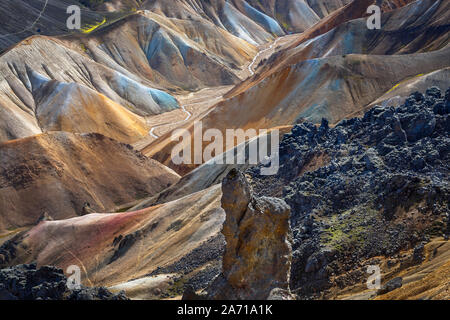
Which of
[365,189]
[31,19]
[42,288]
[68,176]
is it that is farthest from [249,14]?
[42,288]

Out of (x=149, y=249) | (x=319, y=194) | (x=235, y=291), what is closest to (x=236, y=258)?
(x=235, y=291)

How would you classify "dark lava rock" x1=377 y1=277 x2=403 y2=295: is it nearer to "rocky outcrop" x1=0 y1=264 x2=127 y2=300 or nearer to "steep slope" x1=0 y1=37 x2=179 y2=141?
"rocky outcrop" x1=0 y1=264 x2=127 y2=300

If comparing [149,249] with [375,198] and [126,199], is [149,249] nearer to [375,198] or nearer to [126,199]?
[375,198]

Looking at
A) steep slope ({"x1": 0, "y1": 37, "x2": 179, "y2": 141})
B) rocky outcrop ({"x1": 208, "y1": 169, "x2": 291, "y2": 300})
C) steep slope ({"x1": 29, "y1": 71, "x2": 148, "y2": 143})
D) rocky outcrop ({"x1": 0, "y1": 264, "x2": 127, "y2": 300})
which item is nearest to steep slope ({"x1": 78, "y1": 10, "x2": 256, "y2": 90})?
steep slope ({"x1": 0, "y1": 37, "x2": 179, "y2": 141})

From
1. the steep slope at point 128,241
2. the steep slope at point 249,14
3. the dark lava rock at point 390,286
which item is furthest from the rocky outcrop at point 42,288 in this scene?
the steep slope at point 249,14

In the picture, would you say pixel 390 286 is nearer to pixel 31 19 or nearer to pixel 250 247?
pixel 250 247

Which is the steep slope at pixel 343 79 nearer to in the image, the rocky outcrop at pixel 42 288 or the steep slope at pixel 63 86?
the steep slope at pixel 63 86
